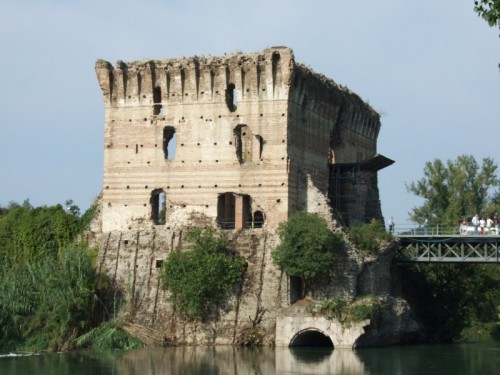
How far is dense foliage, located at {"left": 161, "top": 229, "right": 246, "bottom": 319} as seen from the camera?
36.8 meters

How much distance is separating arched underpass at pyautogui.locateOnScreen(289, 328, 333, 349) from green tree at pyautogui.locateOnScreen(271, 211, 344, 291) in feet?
5.89

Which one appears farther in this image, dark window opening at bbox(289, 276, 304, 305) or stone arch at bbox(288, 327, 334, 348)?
dark window opening at bbox(289, 276, 304, 305)

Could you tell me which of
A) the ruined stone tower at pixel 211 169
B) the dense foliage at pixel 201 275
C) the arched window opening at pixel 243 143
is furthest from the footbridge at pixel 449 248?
the dense foliage at pixel 201 275

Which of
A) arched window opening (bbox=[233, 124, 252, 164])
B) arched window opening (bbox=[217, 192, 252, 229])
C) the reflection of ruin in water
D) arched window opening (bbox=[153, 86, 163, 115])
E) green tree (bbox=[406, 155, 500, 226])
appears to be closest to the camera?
the reflection of ruin in water

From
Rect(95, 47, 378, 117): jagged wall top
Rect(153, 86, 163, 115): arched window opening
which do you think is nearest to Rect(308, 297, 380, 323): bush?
Rect(95, 47, 378, 117): jagged wall top

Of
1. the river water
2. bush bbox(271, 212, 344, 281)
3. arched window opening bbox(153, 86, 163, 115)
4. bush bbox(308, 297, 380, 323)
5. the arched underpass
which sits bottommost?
the river water

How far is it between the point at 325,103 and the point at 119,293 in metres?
10.9

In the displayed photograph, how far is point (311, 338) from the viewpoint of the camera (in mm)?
37594

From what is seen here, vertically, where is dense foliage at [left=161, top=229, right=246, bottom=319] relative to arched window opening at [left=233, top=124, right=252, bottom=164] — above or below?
below

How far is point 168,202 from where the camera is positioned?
40094 mm

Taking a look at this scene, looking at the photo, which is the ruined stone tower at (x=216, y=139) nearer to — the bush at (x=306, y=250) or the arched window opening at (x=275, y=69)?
the arched window opening at (x=275, y=69)

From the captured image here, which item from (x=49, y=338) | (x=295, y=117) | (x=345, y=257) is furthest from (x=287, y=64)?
(x=49, y=338)

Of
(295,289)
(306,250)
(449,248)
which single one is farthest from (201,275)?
(449,248)

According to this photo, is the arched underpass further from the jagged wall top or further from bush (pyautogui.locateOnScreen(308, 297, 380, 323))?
the jagged wall top
